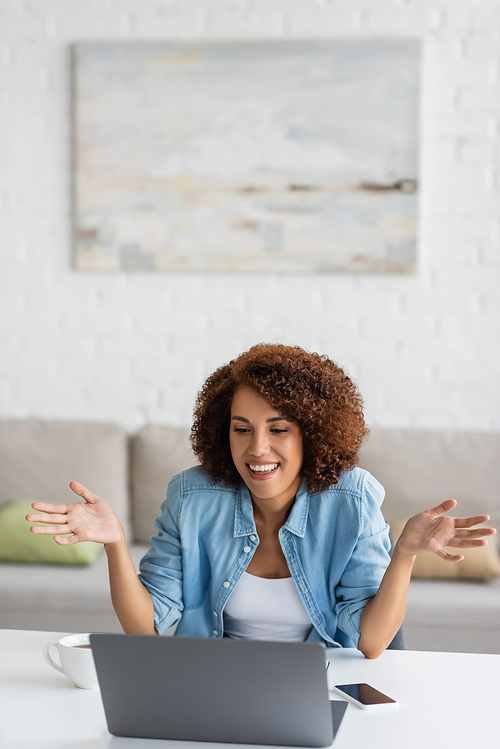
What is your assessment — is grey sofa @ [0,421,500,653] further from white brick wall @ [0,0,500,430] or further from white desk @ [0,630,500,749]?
white desk @ [0,630,500,749]

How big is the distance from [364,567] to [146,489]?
1.46 metres

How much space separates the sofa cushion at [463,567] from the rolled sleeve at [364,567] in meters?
0.94

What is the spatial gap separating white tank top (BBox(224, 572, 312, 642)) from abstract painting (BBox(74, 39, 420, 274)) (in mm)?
1694

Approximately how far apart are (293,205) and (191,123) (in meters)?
0.49

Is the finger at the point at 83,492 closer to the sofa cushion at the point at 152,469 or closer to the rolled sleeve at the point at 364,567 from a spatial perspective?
the rolled sleeve at the point at 364,567

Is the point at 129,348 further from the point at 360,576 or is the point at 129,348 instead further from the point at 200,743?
the point at 200,743

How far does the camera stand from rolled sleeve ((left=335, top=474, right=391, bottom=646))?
1330mm

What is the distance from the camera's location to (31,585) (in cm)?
226

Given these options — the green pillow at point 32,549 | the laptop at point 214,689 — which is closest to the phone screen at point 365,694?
the laptop at point 214,689

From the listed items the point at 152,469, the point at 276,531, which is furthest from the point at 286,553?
the point at 152,469

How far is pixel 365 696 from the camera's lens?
103cm

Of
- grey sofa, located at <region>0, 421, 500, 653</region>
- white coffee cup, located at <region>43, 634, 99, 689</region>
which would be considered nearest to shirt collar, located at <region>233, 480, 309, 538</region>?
white coffee cup, located at <region>43, 634, 99, 689</region>

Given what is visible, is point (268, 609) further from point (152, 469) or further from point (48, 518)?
point (152, 469)

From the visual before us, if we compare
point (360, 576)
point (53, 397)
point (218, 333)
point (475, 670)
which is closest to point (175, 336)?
point (218, 333)
